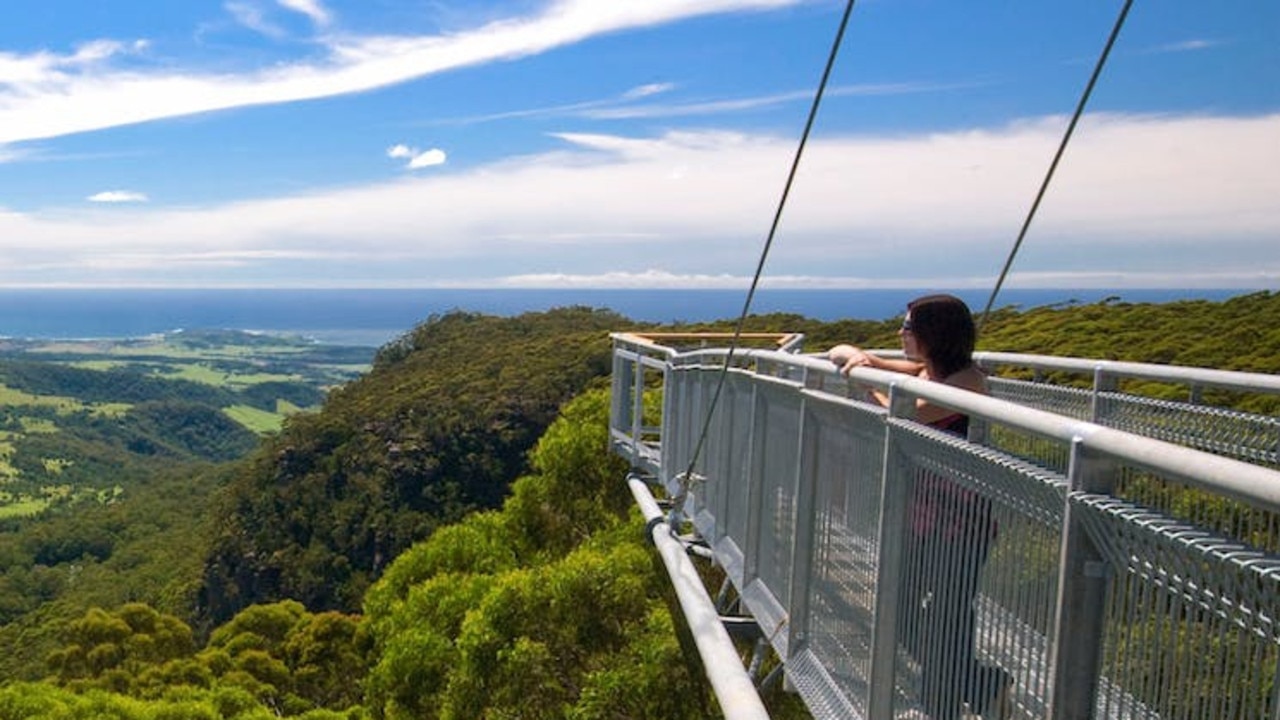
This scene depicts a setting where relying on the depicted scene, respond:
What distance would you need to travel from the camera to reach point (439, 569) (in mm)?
19266

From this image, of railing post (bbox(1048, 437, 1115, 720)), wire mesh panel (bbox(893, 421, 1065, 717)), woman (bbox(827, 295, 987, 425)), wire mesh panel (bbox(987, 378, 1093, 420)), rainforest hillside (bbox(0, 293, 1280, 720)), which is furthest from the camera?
rainforest hillside (bbox(0, 293, 1280, 720))

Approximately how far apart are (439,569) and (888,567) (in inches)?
666

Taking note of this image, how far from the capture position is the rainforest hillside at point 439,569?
1180 centimetres

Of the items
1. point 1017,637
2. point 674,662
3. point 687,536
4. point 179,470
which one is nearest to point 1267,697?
point 1017,637

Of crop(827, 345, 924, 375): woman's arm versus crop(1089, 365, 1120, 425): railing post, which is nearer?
crop(827, 345, 924, 375): woman's arm

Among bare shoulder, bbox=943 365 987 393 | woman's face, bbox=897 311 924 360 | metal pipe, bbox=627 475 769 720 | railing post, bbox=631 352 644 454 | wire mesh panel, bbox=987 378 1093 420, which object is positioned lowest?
metal pipe, bbox=627 475 769 720

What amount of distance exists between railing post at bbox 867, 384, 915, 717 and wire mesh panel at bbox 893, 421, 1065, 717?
0.03 meters

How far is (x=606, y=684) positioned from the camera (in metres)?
10.4

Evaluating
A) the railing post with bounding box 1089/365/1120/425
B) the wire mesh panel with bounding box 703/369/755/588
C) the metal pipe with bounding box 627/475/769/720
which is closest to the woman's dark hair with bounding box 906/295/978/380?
the metal pipe with bounding box 627/475/769/720

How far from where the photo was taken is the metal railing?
5.21ft

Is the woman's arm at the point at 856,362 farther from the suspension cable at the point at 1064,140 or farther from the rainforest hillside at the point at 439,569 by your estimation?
the rainforest hillside at the point at 439,569

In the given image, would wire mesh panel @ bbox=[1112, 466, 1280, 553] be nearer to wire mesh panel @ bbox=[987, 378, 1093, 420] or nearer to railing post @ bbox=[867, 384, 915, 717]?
railing post @ bbox=[867, 384, 915, 717]

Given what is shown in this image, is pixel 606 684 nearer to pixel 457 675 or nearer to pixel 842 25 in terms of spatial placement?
pixel 457 675

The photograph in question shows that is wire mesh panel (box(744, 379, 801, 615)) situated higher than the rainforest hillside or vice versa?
wire mesh panel (box(744, 379, 801, 615))
